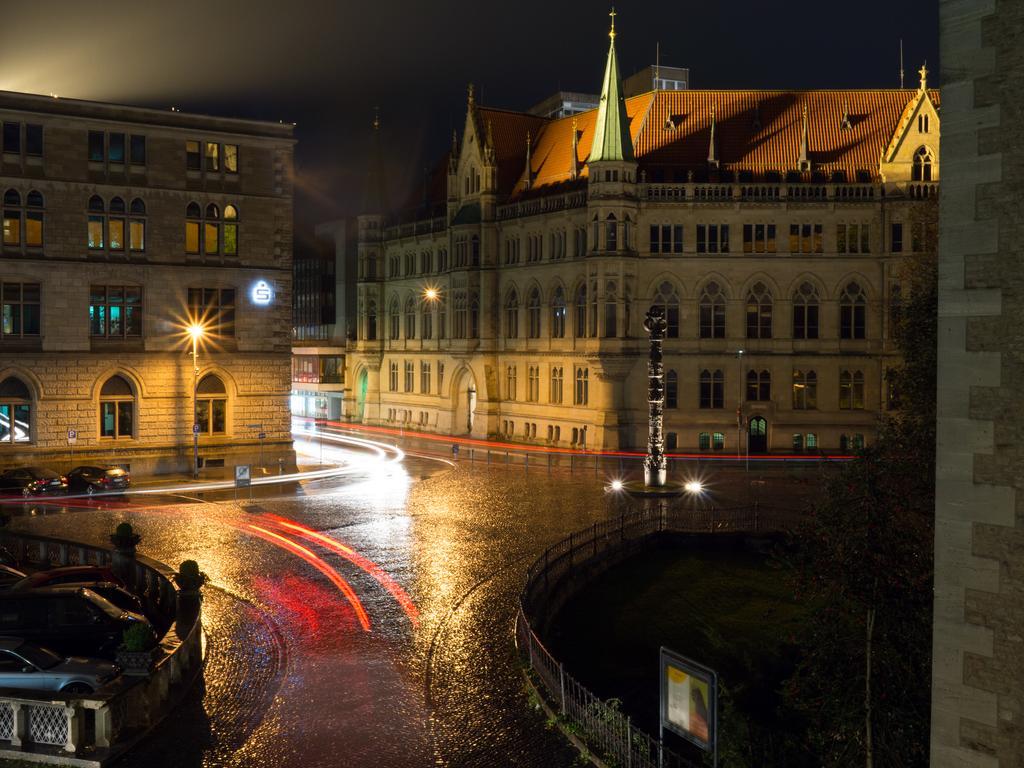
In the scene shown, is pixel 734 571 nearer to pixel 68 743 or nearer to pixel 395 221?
pixel 68 743

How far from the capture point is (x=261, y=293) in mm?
54094

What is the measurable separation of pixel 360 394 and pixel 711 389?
39.5 meters

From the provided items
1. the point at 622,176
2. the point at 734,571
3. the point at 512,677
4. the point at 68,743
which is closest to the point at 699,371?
the point at 622,176

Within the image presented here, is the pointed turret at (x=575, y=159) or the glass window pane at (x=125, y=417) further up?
the pointed turret at (x=575, y=159)

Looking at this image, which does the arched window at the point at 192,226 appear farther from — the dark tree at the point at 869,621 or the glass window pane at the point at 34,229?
the dark tree at the point at 869,621

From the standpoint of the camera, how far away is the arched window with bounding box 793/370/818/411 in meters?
64.0

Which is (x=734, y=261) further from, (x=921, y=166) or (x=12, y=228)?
(x=12, y=228)

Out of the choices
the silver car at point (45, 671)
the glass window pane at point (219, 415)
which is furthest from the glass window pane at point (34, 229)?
the silver car at point (45, 671)

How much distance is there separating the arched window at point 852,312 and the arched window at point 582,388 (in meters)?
15.9

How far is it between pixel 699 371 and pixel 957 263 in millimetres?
55501

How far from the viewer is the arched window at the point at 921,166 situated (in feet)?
205

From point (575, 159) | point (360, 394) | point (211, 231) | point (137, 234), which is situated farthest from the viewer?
point (360, 394)

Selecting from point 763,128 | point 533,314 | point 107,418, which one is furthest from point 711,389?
point 107,418

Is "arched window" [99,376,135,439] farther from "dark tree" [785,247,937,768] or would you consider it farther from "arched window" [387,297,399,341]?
"dark tree" [785,247,937,768]
